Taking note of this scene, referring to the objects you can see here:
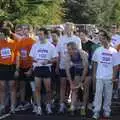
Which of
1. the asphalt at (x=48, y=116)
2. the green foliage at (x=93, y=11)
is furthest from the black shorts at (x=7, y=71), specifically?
the green foliage at (x=93, y=11)

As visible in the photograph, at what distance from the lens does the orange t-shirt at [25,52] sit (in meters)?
11.7

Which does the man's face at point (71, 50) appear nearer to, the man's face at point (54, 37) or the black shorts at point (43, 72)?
the black shorts at point (43, 72)

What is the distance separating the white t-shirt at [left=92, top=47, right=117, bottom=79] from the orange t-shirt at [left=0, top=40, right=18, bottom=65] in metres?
1.86

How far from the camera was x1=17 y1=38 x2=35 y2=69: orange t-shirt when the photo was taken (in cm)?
1172

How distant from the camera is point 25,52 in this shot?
11.7 meters

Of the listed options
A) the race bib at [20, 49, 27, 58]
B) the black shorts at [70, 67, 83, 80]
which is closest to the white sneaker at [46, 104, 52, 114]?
the black shorts at [70, 67, 83, 80]

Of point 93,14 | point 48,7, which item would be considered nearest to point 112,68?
point 48,7

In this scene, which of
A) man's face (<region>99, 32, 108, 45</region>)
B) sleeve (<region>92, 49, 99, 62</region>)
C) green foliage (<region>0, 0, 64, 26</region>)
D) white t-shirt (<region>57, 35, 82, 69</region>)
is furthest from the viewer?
green foliage (<region>0, 0, 64, 26</region>)

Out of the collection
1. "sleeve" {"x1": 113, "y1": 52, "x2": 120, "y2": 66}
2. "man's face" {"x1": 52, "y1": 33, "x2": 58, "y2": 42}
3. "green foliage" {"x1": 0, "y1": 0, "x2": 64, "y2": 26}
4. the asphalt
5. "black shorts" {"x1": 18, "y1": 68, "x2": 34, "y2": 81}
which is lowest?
the asphalt

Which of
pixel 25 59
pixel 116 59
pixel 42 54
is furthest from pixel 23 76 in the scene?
pixel 116 59

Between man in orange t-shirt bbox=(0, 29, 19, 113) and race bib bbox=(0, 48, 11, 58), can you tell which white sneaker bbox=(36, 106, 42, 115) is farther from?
race bib bbox=(0, 48, 11, 58)

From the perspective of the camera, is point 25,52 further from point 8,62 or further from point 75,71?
point 75,71

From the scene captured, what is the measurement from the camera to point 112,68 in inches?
434

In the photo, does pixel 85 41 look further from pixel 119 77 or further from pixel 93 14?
pixel 93 14
